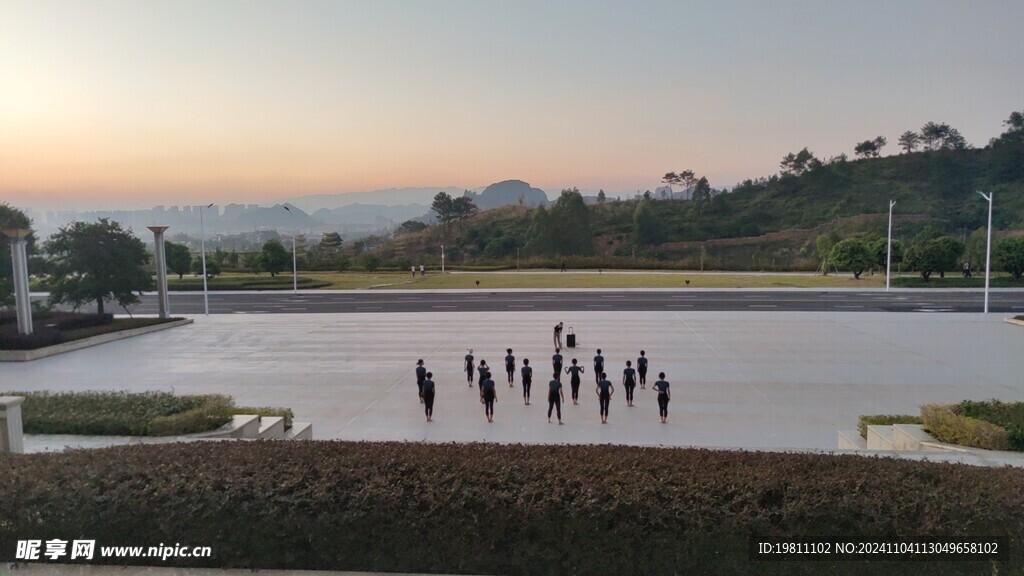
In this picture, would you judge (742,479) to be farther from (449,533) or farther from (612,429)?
(612,429)

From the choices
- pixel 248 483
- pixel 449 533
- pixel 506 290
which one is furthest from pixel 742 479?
pixel 506 290

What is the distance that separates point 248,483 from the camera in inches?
233

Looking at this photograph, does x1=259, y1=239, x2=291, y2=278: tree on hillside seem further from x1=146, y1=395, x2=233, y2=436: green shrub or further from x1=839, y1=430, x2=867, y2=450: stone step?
x1=839, y1=430, x2=867, y2=450: stone step

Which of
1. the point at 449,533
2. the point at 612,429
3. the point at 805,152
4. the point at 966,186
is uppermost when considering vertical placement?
the point at 805,152

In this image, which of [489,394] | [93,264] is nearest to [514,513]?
[489,394]

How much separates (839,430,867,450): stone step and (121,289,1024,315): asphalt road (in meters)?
18.9

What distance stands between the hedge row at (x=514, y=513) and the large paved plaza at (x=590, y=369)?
5466 millimetres

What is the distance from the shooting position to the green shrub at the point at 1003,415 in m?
9.32

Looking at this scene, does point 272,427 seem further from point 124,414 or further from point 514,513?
point 514,513

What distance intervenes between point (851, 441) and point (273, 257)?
51878 millimetres

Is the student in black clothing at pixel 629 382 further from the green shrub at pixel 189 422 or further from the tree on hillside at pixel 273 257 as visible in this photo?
the tree on hillside at pixel 273 257

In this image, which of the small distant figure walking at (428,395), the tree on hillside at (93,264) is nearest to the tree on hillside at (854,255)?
the small distant figure walking at (428,395)

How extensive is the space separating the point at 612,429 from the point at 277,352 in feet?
43.8

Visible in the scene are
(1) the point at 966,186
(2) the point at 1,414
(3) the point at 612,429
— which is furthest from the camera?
(1) the point at 966,186
